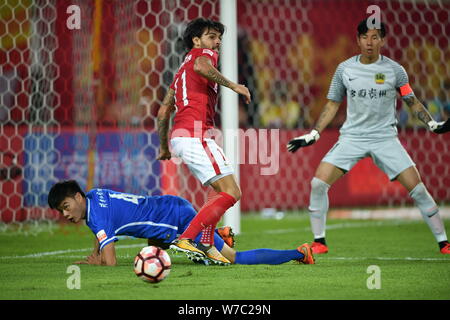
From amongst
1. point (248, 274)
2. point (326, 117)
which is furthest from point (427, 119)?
point (248, 274)

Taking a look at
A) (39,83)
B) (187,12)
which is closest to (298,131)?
(187,12)

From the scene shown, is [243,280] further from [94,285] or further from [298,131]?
[298,131]

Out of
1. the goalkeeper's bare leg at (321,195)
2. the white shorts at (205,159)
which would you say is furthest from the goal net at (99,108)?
the white shorts at (205,159)

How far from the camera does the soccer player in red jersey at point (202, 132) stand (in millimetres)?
5184

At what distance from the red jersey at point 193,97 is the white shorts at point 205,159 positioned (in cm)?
9

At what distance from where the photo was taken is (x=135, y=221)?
5.47 metres

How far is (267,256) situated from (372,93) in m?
1.77

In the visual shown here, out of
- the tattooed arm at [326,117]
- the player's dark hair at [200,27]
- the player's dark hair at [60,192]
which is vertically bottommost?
the player's dark hair at [60,192]

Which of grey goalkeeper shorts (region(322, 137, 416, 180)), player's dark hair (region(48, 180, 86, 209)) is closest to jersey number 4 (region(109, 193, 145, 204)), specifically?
player's dark hair (region(48, 180, 86, 209))

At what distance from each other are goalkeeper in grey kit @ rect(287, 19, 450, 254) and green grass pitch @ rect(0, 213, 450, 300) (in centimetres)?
40

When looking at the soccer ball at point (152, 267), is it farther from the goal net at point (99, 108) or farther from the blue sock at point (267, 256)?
the goal net at point (99, 108)

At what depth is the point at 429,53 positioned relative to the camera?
12844 millimetres

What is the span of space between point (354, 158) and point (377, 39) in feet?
3.08

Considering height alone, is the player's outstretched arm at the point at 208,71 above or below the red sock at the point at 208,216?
above
